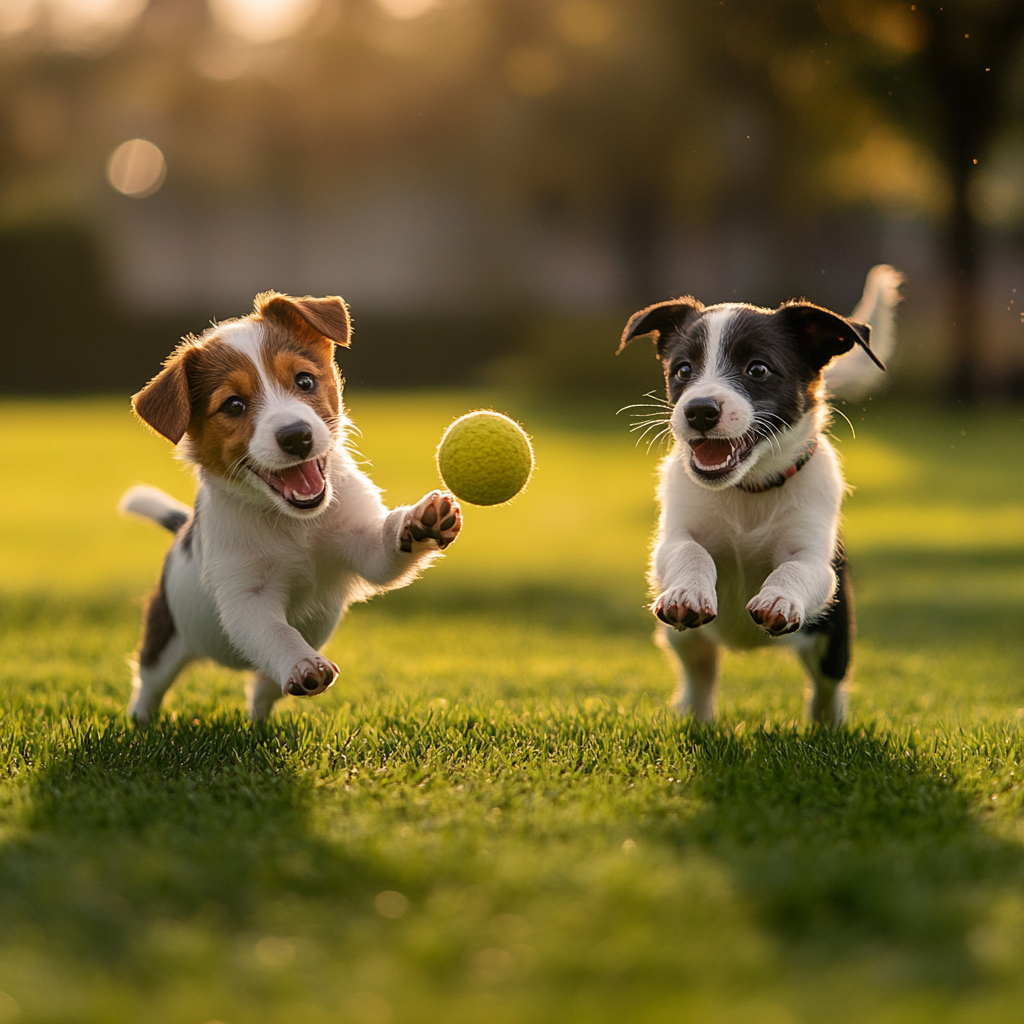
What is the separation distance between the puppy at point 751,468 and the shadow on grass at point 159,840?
1.51 meters

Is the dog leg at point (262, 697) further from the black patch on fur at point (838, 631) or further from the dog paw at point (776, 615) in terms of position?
the black patch on fur at point (838, 631)

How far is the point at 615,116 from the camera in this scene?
32000mm

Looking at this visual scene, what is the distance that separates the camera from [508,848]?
3102mm

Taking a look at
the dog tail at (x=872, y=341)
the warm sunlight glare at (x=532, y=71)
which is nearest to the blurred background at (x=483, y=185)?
the warm sunlight glare at (x=532, y=71)

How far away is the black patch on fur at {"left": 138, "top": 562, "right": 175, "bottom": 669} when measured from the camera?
4.92 meters

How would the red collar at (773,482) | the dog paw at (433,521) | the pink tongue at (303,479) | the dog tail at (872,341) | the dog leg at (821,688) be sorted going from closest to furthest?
the dog paw at (433,521)
the pink tongue at (303,479)
the red collar at (773,482)
the dog leg at (821,688)
the dog tail at (872,341)

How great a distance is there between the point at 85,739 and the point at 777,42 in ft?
75.1

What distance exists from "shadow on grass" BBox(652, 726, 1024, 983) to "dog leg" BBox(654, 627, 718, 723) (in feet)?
2.31

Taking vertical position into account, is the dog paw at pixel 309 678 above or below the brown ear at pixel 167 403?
below

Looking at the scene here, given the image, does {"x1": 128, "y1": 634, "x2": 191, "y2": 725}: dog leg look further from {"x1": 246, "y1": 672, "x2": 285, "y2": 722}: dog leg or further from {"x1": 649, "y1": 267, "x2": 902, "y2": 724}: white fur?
{"x1": 649, "y1": 267, "x2": 902, "y2": 724}: white fur

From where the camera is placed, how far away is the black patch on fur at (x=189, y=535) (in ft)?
15.3

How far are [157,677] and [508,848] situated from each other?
7.84 ft

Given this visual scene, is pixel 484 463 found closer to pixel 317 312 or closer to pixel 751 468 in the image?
pixel 317 312

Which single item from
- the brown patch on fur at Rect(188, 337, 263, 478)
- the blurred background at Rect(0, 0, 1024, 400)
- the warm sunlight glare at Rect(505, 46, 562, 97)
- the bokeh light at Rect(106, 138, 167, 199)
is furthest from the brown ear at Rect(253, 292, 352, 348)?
the bokeh light at Rect(106, 138, 167, 199)
